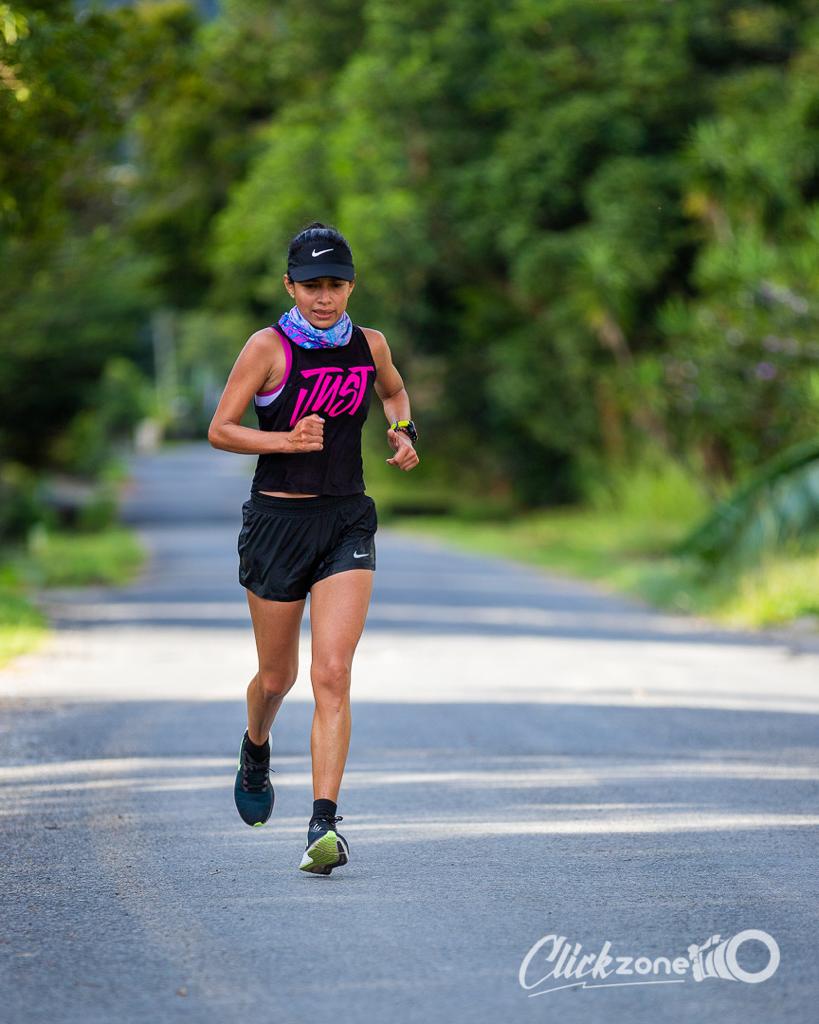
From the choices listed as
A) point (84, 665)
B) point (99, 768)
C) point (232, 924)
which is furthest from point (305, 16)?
point (232, 924)

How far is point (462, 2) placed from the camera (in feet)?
111

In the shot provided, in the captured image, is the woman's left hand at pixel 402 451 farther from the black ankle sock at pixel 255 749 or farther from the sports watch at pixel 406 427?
the black ankle sock at pixel 255 749

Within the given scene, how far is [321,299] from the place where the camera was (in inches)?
260

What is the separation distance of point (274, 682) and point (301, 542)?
596 mm

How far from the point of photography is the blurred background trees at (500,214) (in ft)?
77.7

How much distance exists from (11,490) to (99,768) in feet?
76.4

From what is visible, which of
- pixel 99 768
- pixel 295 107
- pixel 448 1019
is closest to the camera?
pixel 448 1019

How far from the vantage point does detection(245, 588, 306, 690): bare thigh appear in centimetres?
677

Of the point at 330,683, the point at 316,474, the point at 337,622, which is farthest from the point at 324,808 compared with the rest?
the point at 316,474

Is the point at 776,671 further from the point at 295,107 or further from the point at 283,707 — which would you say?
the point at 295,107

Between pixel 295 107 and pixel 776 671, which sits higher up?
pixel 295 107

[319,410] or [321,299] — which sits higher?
[321,299]

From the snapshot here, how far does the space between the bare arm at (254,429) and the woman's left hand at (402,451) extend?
14.7 inches

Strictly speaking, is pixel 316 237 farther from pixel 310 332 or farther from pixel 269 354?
pixel 269 354
